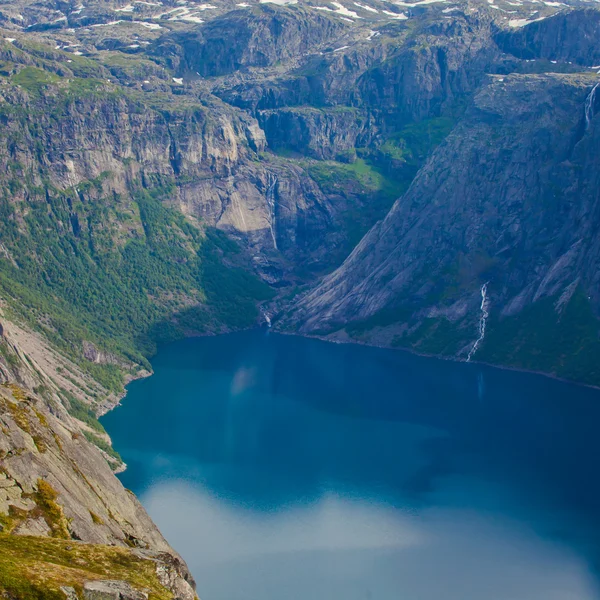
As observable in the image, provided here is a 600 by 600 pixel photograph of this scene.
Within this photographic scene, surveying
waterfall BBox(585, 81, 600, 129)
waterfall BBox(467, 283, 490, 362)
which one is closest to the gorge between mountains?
waterfall BBox(467, 283, 490, 362)

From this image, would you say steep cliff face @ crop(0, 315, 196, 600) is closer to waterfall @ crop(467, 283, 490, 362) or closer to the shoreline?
the shoreline

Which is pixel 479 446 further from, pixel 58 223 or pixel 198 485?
pixel 58 223

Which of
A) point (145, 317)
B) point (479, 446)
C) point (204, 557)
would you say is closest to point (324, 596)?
point (204, 557)

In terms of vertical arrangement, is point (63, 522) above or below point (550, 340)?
below

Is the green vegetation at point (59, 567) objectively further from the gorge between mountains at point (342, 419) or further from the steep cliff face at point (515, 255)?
the steep cliff face at point (515, 255)

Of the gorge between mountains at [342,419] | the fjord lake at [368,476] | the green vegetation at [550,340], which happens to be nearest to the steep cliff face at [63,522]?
the gorge between mountains at [342,419]

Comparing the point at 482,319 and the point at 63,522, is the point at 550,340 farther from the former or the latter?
the point at 63,522

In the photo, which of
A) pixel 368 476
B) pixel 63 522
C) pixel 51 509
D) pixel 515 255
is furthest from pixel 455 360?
pixel 63 522
